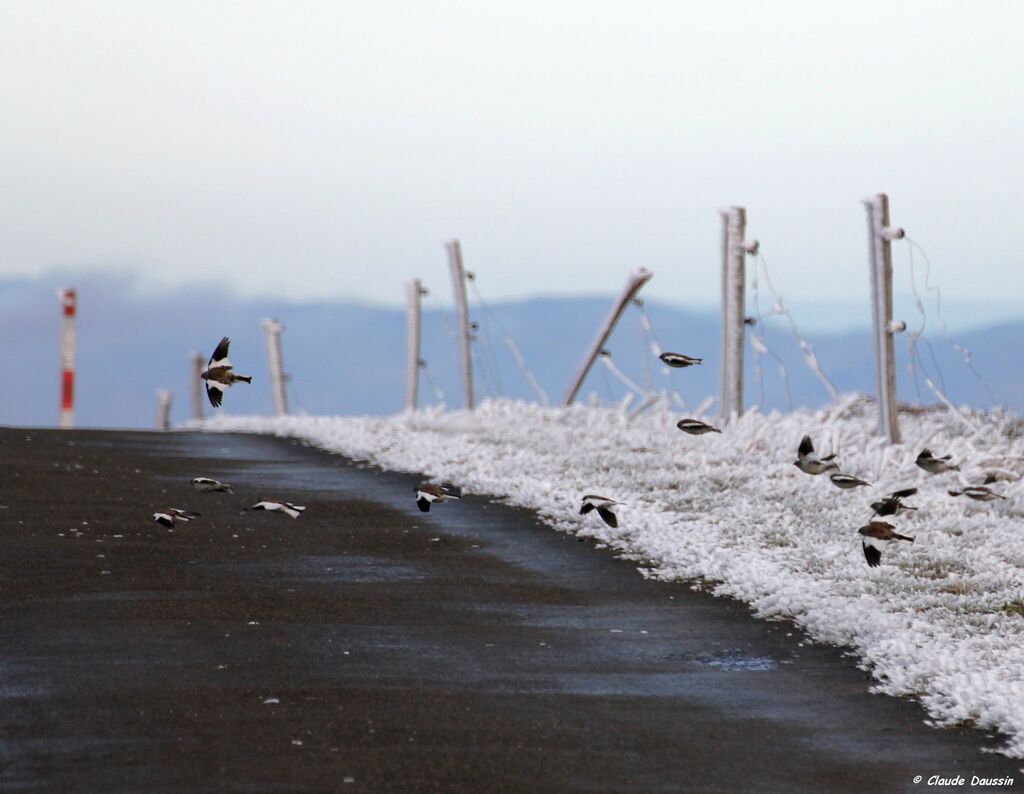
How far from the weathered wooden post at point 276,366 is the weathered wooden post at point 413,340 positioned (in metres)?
4.51

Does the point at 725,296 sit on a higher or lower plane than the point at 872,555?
higher

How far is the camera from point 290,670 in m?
6.99

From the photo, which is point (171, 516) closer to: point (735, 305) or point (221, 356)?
point (221, 356)

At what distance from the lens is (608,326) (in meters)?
22.2

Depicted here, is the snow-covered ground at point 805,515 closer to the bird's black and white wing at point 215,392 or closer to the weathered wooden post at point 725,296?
the weathered wooden post at point 725,296

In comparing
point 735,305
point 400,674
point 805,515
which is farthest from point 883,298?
point 400,674

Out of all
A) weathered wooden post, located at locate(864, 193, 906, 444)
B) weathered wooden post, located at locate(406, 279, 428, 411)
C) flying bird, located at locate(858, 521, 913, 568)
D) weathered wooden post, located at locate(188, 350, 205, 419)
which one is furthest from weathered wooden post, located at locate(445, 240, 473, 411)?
flying bird, located at locate(858, 521, 913, 568)

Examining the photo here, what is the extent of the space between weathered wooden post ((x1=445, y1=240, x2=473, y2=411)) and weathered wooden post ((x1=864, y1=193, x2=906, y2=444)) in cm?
998

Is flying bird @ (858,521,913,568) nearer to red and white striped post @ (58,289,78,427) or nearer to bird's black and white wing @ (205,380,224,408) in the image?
bird's black and white wing @ (205,380,224,408)

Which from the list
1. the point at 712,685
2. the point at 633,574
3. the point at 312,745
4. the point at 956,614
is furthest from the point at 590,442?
the point at 312,745

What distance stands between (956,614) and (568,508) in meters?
4.49

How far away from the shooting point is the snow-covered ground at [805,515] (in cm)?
769

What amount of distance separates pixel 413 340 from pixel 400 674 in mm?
20359

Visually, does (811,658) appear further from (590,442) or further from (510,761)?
(590,442)
